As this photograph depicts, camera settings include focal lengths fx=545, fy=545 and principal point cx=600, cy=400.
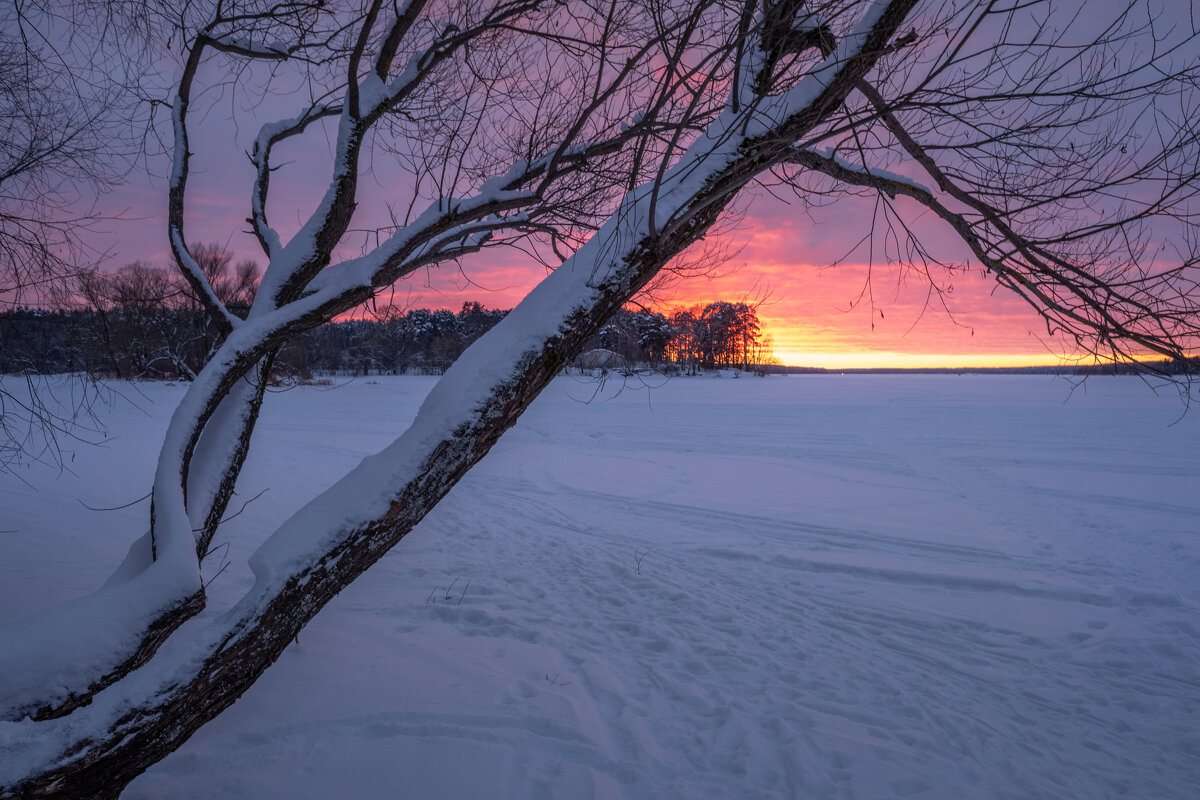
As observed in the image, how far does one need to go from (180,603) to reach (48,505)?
7658mm

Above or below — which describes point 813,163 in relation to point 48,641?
above

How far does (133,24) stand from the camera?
10.4 feet

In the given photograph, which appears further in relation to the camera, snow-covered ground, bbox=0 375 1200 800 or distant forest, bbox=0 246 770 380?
distant forest, bbox=0 246 770 380

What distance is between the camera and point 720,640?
3.93 metres

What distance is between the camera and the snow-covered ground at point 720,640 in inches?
104

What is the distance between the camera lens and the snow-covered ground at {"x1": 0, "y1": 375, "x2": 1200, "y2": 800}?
2.65 metres

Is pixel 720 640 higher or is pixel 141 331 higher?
pixel 141 331

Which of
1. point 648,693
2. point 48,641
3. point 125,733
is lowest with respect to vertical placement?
point 648,693

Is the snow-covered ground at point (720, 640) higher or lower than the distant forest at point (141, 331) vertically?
lower

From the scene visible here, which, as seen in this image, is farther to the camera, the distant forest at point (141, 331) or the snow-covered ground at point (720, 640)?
the distant forest at point (141, 331)

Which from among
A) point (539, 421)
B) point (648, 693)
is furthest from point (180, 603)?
point (539, 421)

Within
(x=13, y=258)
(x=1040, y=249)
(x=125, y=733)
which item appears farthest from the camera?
(x=13, y=258)

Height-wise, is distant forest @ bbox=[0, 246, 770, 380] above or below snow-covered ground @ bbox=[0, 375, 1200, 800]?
above

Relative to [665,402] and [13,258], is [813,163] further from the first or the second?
[665,402]
